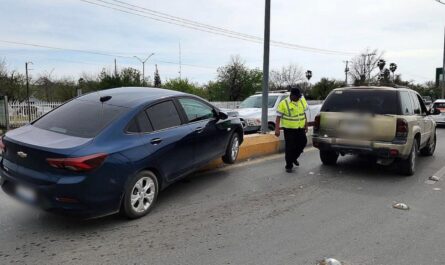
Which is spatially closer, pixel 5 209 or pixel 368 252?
pixel 368 252

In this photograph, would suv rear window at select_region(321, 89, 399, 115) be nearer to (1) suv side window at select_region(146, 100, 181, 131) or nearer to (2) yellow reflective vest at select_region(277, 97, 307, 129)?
(2) yellow reflective vest at select_region(277, 97, 307, 129)

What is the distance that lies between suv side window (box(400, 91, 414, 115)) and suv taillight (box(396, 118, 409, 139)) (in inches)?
11.1

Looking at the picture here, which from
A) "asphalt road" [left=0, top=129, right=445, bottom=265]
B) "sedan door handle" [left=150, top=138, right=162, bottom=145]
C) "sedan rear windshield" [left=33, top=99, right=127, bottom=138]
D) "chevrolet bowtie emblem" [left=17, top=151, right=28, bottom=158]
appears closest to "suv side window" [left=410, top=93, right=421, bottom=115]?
"asphalt road" [left=0, top=129, right=445, bottom=265]

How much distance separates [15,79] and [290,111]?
41898 mm

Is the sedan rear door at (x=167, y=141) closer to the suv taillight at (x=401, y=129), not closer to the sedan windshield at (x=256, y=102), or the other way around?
the suv taillight at (x=401, y=129)

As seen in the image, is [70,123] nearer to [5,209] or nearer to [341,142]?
[5,209]

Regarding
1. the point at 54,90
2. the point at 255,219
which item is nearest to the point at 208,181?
the point at 255,219

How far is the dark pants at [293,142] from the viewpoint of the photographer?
807 cm

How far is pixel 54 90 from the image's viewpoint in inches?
2482

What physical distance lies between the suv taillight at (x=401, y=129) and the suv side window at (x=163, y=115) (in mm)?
4012

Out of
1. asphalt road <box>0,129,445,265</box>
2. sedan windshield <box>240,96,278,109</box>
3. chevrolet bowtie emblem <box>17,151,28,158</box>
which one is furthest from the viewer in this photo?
sedan windshield <box>240,96,278,109</box>

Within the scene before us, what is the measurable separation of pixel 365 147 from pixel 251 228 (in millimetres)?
3632

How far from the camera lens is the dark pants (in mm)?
8070

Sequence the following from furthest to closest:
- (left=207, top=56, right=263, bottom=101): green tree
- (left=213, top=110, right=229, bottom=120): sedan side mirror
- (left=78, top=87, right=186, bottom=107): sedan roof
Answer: (left=207, top=56, right=263, bottom=101): green tree
(left=213, top=110, right=229, bottom=120): sedan side mirror
(left=78, top=87, right=186, bottom=107): sedan roof
